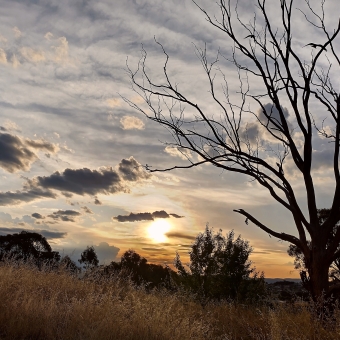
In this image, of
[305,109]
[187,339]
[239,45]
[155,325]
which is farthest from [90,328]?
[239,45]

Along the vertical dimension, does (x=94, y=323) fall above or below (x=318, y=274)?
below

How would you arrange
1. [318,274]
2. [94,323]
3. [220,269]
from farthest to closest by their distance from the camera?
[220,269] < [318,274] < [94,323]

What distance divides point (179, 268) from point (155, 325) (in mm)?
10554

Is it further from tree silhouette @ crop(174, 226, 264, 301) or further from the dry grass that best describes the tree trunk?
tree silhouette @ crop(174, 226, 264, 301)

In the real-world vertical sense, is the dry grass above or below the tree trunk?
below

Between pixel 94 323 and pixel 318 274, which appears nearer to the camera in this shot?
pixel 94 323

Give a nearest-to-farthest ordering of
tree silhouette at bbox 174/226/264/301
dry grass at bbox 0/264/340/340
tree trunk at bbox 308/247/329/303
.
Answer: dry grass at bbox 0/264/340/340
tree trunk at bbox 308/247/329/303
tree silhouette at bbox 174/226/264/301

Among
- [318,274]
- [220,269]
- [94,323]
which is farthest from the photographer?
[220,269]

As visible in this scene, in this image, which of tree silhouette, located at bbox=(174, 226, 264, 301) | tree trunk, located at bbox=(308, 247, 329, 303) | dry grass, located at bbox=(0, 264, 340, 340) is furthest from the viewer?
tree silhouette, located at bbox=(174, 226, 264, 301)

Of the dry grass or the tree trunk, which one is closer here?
the dry grass

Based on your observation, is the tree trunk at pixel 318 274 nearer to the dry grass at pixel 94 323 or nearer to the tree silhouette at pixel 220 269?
the dry grass at pixel 94 323

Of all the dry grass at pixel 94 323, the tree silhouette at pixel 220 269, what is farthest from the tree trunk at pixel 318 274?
the tree silhouette at pixel 220 269

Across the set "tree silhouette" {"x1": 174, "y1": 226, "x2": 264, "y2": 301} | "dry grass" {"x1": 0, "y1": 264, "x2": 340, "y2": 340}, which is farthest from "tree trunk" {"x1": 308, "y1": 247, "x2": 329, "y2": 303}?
"tree silhouette" {"x1": 174, "y1": 226, "x2": 264, "y2": 301}

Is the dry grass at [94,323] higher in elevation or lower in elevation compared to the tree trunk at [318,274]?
lower
